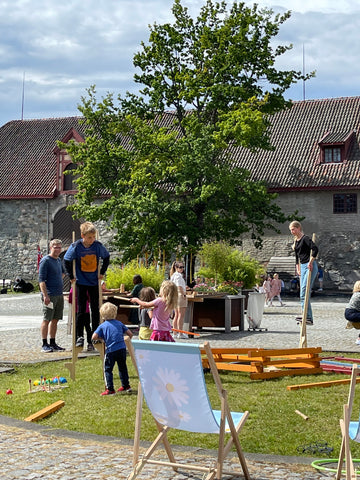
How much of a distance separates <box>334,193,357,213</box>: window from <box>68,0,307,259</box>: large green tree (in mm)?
5162

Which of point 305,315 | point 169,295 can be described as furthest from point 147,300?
point 305,315

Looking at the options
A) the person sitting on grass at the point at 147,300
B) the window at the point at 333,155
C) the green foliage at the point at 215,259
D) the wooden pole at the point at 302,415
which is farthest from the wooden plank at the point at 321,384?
the window at the point at 333,155

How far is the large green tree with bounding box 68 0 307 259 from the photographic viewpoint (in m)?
35.1

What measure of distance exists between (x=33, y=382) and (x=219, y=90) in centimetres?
A: 2682

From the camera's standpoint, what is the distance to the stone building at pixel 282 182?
41031 mm

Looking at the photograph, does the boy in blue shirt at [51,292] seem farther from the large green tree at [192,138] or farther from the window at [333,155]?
the window at [333,155]

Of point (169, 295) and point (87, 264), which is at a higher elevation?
point (87, 264)

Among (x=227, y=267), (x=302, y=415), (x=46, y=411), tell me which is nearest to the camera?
(x=302, y=415)

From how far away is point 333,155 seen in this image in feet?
138

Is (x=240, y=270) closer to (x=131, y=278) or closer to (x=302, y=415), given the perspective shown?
(x=131, y=278)

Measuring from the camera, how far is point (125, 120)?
123 ft

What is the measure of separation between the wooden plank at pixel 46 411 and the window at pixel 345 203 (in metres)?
33.9

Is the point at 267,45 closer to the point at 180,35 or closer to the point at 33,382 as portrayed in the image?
the point at 180,35

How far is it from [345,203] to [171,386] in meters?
36.7
